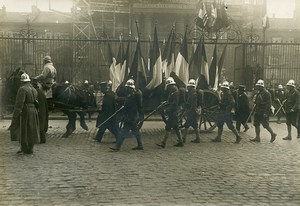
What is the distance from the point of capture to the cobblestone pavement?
245 inches

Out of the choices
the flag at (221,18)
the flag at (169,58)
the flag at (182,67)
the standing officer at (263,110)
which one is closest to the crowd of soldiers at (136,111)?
the standing officer at (263,110)

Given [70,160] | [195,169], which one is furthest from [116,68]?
[195,169]

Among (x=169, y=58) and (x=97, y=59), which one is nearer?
(x=169, y=58)

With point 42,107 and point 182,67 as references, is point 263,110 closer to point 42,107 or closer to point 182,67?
point 182,67

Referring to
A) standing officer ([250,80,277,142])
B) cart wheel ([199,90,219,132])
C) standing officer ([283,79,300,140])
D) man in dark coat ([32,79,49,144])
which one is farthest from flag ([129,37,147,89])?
standing officer ([283,79,300,140])

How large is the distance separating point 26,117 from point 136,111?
279cm

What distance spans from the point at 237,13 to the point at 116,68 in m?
20.7

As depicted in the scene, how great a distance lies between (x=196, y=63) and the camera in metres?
14.5

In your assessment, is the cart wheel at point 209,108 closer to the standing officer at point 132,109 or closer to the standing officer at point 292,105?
the standing officer at point 292,105

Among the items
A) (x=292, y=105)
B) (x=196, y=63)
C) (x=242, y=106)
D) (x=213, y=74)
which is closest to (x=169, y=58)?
(x=196, y=63)

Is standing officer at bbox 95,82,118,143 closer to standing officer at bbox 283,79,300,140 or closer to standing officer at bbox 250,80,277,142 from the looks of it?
standing officer at bbox 250,80,277,142

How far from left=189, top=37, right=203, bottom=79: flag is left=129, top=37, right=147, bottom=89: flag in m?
1.93

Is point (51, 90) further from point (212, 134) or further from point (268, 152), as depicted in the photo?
point (268, 152)

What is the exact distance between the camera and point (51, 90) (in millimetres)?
12680
